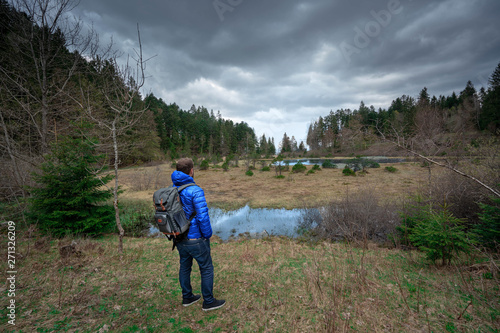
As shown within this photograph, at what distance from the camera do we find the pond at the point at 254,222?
860cm

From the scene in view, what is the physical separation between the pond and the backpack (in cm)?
536

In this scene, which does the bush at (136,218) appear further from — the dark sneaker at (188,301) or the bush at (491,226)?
the bush at (491,226)

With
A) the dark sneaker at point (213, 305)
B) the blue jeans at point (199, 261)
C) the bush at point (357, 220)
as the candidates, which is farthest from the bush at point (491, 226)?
the blue jeans at point (199, 261)

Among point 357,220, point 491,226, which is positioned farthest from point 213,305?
point 357,220

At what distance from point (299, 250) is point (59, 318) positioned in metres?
5.56

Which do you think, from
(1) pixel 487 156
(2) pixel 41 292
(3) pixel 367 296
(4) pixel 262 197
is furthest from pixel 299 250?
(4) pixel 262 197

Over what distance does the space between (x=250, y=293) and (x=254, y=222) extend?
657cm

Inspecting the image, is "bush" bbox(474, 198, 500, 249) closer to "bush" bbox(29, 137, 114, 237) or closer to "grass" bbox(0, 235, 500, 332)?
"grass" bbox(0, 235, 500, 332)

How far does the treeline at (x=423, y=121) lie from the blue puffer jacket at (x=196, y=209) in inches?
90.4

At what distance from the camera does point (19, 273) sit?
12.6ft

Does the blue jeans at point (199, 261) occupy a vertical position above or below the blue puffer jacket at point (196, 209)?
below

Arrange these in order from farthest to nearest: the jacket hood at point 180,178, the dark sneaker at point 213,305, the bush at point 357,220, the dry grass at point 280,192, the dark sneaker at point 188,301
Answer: the dry grass at point 280,192, the bush at point 357,220, the dark sneaker at point 188,301, the dark sneaker at point 213,305, the jacket hood at point 180,178

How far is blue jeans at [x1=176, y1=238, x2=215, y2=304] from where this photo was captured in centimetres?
262

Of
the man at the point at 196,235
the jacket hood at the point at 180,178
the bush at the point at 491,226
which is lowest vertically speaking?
the bush at the point at 491,226
